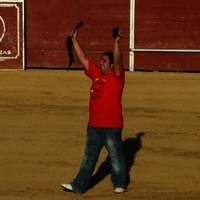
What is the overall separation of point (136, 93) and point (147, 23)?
373cm

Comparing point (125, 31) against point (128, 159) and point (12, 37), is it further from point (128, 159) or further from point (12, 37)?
point (128, 159)

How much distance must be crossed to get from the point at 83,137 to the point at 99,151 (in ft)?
10.5

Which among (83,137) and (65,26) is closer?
(83,137)

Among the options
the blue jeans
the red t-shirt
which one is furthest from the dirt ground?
the red t-shirt

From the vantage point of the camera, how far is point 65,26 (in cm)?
1847

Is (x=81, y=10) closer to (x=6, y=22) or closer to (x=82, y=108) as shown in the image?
(x=6, y=22)

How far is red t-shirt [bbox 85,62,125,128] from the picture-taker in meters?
7.11

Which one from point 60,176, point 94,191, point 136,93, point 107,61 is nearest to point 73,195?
point 94,191

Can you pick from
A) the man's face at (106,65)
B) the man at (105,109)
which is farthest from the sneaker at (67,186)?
the man's face at (106,65)

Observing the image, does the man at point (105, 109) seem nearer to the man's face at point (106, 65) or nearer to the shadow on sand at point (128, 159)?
the man's face at point (106, 65)

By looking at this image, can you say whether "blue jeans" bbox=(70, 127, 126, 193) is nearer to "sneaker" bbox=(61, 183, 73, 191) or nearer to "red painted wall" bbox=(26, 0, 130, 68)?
"sneaker" bbox=(61, 183, 73, 191)

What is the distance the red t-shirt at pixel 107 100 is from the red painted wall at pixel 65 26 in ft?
36.3

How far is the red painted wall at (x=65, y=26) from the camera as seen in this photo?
18234mm

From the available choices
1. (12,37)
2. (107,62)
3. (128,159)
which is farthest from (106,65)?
(12,37)
